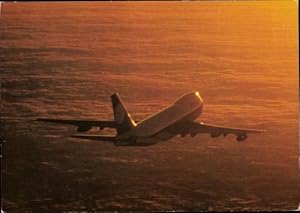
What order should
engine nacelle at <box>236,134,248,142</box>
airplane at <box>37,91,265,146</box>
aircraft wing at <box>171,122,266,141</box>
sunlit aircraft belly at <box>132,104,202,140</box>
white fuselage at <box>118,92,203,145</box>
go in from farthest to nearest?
aircraft wing at <box>171,122,266,141</box>, engine nacelle at <box>236,134,248,142</box>, sunlit aircraft belly at <box>132,104,202,140</box>, white fuselage at <box>118,92,203,145</box>, airplane at <box>37,91,265,146</box>

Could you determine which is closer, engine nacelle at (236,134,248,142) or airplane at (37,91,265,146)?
airplane at (37,91,265,146)

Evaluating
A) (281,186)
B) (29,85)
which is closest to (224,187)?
(281,186)

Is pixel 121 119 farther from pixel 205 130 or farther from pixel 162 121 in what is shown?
pixel 205 130

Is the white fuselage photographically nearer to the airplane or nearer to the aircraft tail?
the airplane

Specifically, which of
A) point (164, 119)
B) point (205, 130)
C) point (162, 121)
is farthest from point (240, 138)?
point (162, 121)

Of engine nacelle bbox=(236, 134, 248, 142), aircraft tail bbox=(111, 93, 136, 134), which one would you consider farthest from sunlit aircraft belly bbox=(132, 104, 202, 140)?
engine nacelle bbox=(236, 134, 248, 142)

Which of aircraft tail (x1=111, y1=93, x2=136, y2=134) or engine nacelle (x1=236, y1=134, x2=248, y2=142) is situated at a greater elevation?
aircraft tail (x1=111, y1=93, x2=136, y2=134)

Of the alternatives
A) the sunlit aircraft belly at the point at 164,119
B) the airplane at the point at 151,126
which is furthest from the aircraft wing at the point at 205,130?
the sunlit aircraft belly at the point at 164,119

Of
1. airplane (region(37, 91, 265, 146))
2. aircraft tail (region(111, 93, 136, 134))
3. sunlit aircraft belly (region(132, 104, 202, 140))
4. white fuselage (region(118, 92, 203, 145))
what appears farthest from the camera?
aircraft tail (region(111, 93, 136, 134))

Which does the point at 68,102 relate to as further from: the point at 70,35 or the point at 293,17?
the point at 293,17
